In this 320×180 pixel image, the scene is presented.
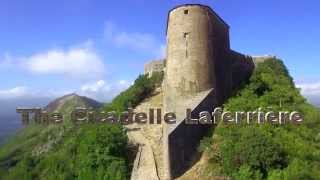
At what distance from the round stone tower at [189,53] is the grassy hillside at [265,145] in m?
2.55

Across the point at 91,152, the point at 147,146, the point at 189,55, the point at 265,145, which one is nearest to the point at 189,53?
the point at 189,55

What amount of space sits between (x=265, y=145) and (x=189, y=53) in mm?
8122

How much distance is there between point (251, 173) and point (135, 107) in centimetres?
1450

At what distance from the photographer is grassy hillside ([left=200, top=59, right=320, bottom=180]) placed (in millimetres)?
25781

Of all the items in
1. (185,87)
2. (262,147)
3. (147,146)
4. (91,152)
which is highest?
(185,87)

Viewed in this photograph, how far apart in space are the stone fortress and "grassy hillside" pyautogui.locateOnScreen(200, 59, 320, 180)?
1.21m

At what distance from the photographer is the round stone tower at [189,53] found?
3114cm

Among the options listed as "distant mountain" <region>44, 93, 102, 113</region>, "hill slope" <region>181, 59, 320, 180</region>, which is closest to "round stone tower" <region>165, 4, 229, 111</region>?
"hill slope" <region>181, 59, 320, 180</region>

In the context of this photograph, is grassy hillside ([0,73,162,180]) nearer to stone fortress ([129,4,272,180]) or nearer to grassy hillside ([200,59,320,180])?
stone fortress ([129,4,272,180])

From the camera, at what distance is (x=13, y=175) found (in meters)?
42.2

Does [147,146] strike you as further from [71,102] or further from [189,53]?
[71,102]

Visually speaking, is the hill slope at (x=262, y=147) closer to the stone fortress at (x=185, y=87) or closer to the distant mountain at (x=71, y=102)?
the stone fortress at (x=185, y=87)

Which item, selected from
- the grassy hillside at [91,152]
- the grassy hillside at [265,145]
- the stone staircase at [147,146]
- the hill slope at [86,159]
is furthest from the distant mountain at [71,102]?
the grassy hillside at [265,145]

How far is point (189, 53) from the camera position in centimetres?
3119
